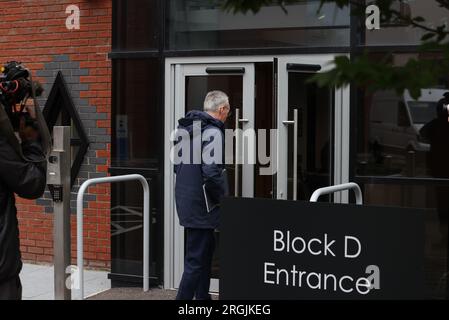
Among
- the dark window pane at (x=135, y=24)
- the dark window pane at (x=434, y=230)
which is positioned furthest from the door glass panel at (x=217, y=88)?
the dark window pane at (x=434, y=230)

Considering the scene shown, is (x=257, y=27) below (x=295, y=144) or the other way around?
the other way around

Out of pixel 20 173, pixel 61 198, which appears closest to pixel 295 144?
pixel 61 198

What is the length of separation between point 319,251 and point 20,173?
67.6 inches

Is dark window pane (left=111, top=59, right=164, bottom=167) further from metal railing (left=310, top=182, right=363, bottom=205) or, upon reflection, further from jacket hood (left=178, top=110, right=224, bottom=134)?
metal railing (left=310, top=182, right=363, bottom=205)

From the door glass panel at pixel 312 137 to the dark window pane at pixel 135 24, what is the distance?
4.89 feet

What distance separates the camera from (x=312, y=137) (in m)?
6.06

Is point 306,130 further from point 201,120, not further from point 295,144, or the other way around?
point 201,120

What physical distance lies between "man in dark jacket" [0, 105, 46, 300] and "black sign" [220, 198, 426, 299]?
1116 mm

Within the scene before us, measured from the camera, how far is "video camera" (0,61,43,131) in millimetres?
4301

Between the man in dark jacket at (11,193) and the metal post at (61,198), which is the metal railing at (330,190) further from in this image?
the metal post at (61,198)

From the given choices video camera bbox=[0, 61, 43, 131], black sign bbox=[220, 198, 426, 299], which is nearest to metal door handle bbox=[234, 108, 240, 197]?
black sign bbox=[220, 198, 426, 299]

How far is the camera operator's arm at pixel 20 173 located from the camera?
3990 mm

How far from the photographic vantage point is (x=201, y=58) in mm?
6352
